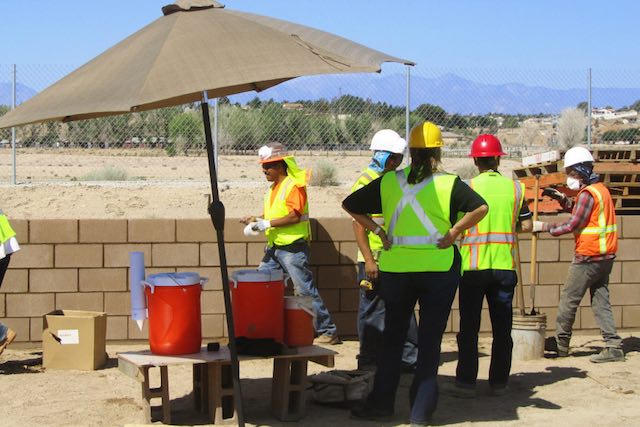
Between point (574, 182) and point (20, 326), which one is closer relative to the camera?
point (574, 182)

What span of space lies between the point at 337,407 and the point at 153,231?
119 inches

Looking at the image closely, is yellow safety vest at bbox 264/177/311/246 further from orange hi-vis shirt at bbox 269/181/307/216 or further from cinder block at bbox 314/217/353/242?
cinder block at bbox 314/217/353/242

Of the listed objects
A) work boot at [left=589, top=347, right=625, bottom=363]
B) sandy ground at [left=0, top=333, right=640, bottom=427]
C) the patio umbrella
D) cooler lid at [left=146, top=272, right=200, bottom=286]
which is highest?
the patio umbrella

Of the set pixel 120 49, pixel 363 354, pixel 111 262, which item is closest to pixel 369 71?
pixel 120 49

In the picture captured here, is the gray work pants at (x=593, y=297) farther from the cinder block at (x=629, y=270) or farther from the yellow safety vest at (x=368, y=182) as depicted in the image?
the yellow safety vest at (x=368, y=182)

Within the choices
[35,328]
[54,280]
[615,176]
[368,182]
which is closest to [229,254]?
[54,280]

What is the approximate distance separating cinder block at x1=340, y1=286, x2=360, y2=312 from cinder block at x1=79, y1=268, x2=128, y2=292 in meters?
2.00

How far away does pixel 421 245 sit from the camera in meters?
6.39

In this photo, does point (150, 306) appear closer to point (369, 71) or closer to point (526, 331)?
point (369, 71)

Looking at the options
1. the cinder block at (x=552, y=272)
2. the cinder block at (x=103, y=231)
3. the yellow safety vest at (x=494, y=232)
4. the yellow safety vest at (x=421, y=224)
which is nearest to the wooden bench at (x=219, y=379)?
the yellow safety vest at (x=421, y=224)

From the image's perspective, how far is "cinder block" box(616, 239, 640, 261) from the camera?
33.4ft

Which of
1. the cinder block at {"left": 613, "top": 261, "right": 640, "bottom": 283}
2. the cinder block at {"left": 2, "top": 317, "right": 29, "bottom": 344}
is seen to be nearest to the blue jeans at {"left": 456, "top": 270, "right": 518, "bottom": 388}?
the cinder block at {"left": 613, "top": 261, "right": 640, "bottom": 283}

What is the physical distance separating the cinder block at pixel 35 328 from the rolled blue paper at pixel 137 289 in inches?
113

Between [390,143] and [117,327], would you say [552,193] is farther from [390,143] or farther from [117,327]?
[117,327]
